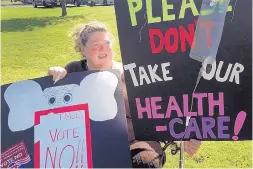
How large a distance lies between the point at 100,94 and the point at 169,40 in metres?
0.43

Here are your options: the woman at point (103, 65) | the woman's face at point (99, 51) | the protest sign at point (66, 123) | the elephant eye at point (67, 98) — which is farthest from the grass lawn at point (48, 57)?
the elephant eye at point (67, 98)

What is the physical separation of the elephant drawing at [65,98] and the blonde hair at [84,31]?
462mm

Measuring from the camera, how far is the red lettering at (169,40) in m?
1.89

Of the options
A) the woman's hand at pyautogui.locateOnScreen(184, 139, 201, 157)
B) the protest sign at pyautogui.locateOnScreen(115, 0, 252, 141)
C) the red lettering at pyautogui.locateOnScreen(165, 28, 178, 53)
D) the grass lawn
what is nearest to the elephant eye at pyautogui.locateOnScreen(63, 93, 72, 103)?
the protest sign at pyautogui.locateOnScreen(115, 0, 252, 141)

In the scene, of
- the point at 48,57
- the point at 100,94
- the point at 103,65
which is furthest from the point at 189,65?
the point at 48,57

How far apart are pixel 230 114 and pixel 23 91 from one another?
104cm

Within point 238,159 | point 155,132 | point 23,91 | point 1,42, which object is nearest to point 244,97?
point 155,132

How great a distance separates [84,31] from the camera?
2.43 metres

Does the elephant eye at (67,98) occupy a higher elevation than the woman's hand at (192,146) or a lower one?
higher

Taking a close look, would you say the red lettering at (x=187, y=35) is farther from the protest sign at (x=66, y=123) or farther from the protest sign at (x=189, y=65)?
the protest sign at (x=66, y=123)

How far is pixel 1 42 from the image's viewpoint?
1016 centimetres

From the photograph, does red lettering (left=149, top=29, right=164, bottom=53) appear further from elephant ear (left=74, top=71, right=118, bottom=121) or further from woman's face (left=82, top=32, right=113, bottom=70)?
woman's face (left=82, top=32, right=113, bottom=70)

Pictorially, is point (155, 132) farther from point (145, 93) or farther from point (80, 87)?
point (80, 87)

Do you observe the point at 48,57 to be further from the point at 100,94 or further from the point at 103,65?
the point at 100,94
